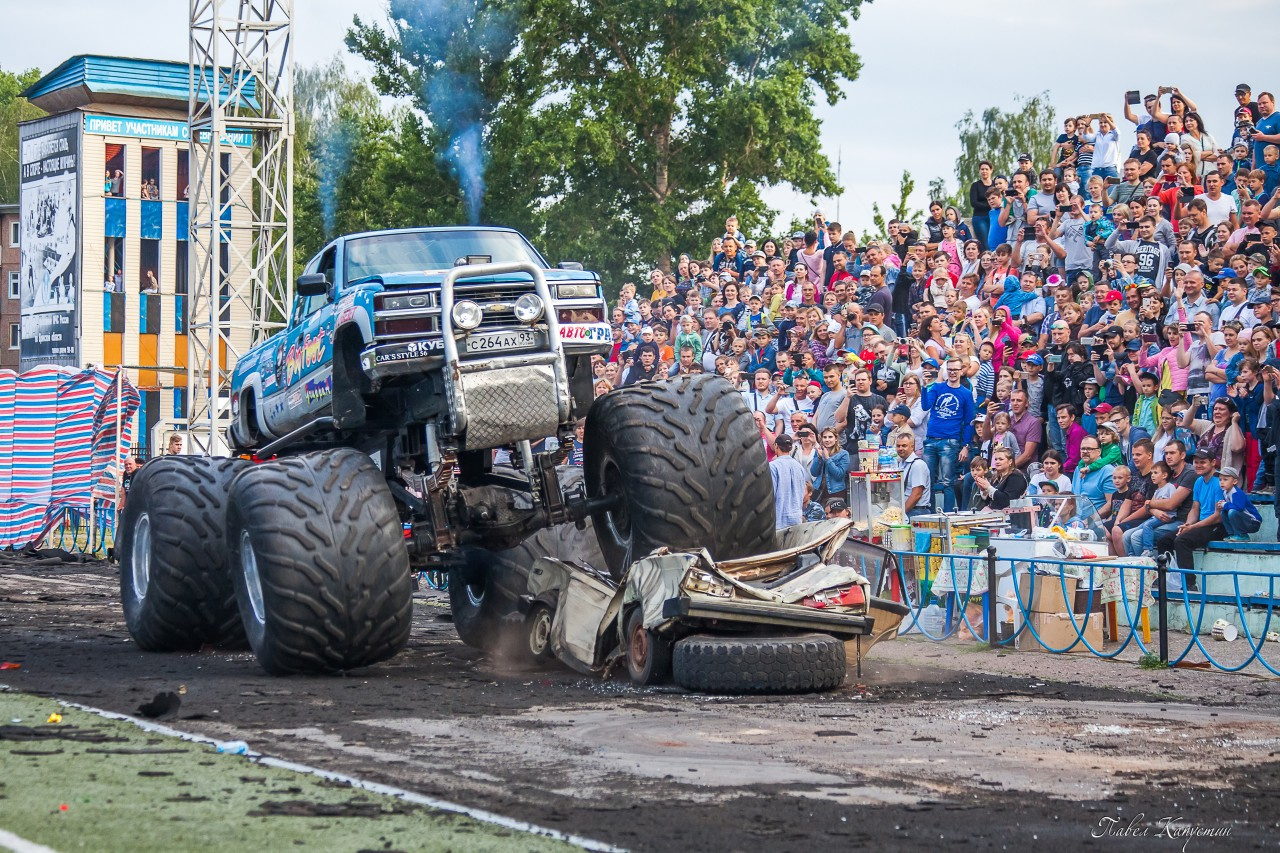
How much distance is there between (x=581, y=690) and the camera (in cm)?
1052

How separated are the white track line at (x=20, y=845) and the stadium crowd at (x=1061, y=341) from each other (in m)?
11.5

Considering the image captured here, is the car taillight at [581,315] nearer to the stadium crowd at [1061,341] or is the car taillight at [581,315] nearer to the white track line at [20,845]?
the white track line at [20,845]

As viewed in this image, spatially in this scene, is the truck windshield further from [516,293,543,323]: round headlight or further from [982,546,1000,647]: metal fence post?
[982,546,1000,647]: metal fence post

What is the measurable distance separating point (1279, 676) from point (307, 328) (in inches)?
299

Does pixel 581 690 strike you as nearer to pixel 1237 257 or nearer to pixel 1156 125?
pixel 1237 257

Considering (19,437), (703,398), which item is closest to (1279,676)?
(703,398)

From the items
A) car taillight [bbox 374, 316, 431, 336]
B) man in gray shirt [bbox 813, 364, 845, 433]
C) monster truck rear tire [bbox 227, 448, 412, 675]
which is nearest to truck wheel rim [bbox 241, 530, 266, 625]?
monster truck rear tire [bbox 227, 448, 412, 675]

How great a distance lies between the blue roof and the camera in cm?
5459

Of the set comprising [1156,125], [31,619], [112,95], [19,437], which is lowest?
[31,619]

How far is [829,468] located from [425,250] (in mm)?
7713

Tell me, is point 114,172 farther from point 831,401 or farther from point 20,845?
point 20,845

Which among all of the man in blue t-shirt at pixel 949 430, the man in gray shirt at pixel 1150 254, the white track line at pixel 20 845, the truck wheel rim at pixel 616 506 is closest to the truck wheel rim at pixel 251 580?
the truck wheel rim at pixel 616 506

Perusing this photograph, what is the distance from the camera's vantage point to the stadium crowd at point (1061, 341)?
1562 centimetres

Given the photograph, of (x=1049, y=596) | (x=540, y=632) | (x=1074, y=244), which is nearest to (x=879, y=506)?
(x=1049, y=596)
